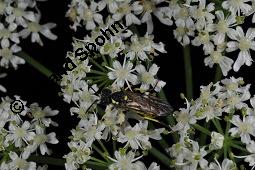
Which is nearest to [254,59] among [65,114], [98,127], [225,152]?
[225,152]

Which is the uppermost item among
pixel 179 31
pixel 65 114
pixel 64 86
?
pixel 179 31

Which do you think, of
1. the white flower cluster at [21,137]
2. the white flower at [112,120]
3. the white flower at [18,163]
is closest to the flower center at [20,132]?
the white flower cluster at [21,137]

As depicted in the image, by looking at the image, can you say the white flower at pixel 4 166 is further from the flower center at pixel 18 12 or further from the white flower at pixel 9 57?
the flower center at pixel 18 12

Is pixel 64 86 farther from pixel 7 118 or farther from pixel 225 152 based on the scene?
pixel 225 152

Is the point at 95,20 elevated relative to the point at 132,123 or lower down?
elevated

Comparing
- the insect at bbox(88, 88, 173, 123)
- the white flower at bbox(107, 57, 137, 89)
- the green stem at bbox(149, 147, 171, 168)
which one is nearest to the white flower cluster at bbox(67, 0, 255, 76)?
the white flower at bbox(107, 57, 137, 89)

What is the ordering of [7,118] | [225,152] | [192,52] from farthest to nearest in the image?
1. [192,52]
2. [7,118]
3. [225,152]

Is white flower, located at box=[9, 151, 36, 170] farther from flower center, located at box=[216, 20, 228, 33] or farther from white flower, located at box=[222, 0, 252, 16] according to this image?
white flower, located at box=[222, 0, 252, 16]
